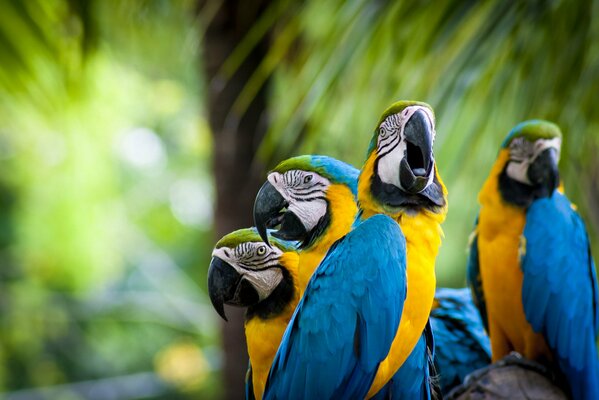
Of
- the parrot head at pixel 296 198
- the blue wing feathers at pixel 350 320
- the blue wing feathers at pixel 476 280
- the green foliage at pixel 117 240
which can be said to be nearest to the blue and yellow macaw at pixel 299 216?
the parrot head at pixel 296 198

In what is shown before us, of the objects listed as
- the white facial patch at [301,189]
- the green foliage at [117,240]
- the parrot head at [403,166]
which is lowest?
the green foliage at [117,240]

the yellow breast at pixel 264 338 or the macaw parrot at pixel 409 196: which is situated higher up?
the macaw parrot at pixel 409 196

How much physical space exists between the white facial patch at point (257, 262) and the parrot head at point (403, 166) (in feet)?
0.64

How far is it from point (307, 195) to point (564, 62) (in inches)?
34.5

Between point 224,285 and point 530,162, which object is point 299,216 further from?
point 530,162

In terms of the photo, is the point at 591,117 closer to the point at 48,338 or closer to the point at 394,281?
the point at 394,281

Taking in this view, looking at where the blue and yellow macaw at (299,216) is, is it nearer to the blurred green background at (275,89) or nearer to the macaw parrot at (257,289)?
the macaw parrot at (257,289)

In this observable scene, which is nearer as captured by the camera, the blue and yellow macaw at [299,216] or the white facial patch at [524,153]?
the blue and yellow macaw at [299,216]

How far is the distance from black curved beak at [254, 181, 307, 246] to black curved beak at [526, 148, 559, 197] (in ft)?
1.88

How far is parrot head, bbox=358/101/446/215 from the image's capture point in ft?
3.68

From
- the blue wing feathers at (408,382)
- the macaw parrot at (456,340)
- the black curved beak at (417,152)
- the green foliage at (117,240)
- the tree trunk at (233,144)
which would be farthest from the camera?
the green foliage at (117,240)

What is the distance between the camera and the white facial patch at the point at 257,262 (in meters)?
1.29

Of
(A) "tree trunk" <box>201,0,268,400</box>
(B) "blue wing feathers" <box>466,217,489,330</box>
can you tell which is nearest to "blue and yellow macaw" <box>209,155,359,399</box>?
(B) "blue wing feathers" <box>466,217,489,330</box>

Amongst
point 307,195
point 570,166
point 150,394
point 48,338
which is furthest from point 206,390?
point 307,195
